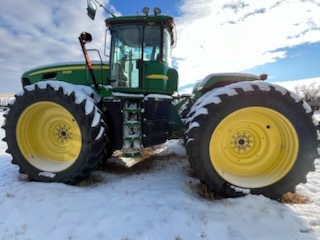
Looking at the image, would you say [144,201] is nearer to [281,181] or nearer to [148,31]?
[281,181]

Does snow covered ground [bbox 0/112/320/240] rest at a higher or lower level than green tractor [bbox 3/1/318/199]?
lower

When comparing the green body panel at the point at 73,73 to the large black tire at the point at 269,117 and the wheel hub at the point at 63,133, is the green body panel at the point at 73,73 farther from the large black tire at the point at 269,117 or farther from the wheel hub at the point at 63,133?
the large black tire at the point at 269,117

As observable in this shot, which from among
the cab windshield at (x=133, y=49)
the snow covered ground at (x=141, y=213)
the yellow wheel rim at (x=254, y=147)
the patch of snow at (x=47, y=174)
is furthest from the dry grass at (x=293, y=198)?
the patch of snow at (x=47, y=174)

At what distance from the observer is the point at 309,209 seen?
10.2ft

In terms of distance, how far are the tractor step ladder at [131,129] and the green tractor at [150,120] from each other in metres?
0.02

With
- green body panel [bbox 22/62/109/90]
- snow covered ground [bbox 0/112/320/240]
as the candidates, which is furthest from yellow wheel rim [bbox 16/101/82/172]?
green body panel [bbox 22/62/109/90]

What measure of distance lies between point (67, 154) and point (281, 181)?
3444mm

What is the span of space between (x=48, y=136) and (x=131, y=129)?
5.01 feet

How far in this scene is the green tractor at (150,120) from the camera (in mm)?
3285

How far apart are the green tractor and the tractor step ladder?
0.06 ft

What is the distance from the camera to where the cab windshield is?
4.60 metres

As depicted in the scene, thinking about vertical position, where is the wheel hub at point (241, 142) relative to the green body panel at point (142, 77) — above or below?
below

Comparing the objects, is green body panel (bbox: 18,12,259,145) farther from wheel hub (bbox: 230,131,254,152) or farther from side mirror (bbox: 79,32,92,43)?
wheel hub (bbox: 230,131,254,152)

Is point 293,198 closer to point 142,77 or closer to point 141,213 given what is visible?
point 141,213
